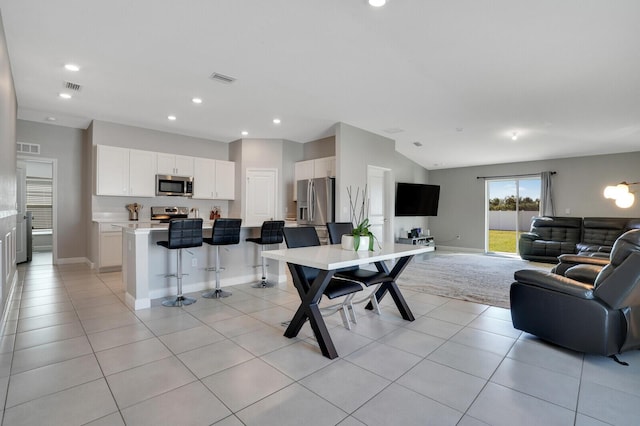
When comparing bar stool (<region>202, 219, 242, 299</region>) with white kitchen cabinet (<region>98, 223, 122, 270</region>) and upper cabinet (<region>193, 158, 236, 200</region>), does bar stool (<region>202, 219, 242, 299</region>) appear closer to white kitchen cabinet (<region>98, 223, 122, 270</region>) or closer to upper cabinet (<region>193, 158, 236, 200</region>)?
white kitchen cabinet (<region>98, 223, 122, 270</region>)

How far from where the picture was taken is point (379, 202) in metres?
6.62

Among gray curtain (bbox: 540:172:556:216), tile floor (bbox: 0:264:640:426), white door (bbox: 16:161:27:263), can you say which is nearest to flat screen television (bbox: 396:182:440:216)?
gray curtain (bbox: 540:172:556:216)

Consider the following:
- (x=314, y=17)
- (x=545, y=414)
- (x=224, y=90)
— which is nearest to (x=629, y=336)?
(x=545, y=414)

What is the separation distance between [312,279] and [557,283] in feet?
6.93

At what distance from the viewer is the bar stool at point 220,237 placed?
3971mm

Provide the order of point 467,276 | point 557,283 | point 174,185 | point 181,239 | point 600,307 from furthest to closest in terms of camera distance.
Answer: point 174,185 < point 467,276 < point 181,239 < point 557,283 < point 600,307

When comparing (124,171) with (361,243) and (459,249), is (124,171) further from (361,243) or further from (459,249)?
(459,249)

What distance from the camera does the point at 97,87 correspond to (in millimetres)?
4113

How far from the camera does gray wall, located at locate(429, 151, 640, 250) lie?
6.95 metres

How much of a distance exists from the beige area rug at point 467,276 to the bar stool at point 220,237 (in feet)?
8.50

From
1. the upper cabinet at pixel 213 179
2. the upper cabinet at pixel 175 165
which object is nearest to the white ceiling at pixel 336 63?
the upper cabinet at pixel 175 165

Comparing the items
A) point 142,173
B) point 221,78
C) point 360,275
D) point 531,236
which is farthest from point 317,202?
point 531,236

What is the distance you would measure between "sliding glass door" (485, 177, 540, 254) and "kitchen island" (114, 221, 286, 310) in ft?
21.8

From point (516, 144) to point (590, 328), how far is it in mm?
5491
